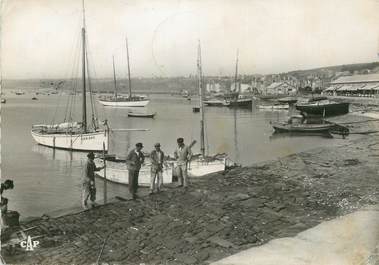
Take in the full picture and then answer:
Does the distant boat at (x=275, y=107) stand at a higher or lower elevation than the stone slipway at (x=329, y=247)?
higher

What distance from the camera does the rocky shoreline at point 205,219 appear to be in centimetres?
498

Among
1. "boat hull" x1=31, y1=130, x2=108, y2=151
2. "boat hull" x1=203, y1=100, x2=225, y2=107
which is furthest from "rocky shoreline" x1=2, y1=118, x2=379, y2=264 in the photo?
"boat hull" x1=203, y1=100, x2=225, y2=107

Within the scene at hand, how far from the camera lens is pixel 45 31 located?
7031 millimetres

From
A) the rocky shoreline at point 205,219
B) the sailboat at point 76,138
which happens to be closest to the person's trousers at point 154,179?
the rocky shoreline at point 205,219

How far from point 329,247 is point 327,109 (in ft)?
67.1

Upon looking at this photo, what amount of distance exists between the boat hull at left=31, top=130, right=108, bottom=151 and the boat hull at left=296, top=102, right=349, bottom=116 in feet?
43.2

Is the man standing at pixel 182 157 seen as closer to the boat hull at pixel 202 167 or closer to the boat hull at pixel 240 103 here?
the boat hull at pixel 202 167

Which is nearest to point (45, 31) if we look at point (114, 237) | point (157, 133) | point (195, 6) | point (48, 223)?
point (195, 6)

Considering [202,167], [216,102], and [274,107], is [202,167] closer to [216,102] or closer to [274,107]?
[274,107]

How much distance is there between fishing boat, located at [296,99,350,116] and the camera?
75.7 ft

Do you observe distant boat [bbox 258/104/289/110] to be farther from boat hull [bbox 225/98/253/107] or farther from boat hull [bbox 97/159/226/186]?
boat hull [bbox 97/159/226/186]

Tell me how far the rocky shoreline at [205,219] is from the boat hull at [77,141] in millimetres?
10098

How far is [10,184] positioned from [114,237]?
193cm

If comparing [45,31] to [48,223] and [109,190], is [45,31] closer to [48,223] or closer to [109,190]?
[48,223]
